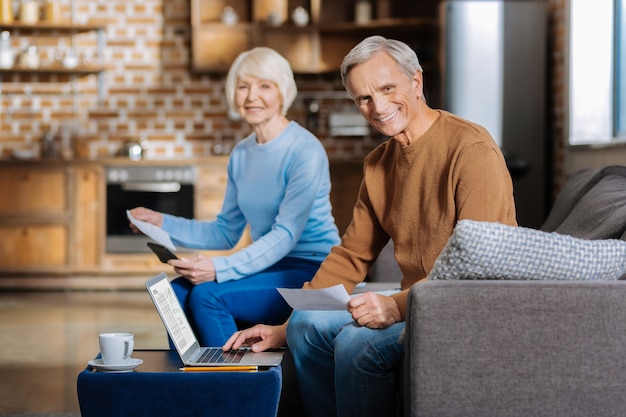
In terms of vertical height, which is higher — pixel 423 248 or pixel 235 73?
pixel 235 73

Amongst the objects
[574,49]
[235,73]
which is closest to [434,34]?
[574,49]

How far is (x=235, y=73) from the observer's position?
3064 mm

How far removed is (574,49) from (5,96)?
168 inches

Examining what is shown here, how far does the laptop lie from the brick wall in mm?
5120

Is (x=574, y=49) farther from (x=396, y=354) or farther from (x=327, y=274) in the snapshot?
(x=396, y=354)

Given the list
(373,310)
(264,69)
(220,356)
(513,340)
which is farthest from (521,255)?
(264,69)

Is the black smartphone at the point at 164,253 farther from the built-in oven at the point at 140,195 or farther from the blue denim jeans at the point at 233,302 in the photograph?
the built-in oven at the point at 140,195

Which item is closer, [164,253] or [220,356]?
[220,356]

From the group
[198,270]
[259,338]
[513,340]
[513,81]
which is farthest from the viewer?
[513,81]

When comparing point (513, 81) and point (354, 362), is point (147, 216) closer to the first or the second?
point (354, 362)

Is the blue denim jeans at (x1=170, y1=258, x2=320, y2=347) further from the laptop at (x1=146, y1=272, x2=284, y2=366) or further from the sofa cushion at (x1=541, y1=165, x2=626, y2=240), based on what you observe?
the sofa cushion at (x1=541, y1=165, x2=626, y2=240)

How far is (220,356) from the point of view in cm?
210

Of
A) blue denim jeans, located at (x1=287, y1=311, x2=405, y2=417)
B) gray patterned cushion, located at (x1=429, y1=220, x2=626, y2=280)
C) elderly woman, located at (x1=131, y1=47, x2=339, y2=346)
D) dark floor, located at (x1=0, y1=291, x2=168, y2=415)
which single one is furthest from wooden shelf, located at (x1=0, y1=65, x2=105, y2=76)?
gray patterned cushion, located at (x1=429, y1=220, x2=626, y2=280)

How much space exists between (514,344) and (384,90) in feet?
2.42
